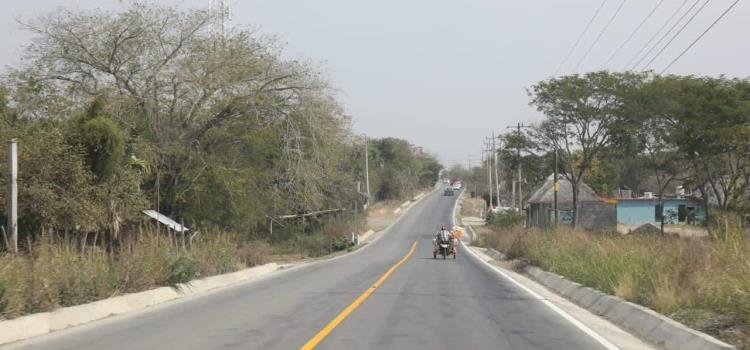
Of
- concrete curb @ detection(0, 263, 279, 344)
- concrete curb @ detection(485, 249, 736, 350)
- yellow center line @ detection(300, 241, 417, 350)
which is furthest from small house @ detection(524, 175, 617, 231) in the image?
concrete curb @ detection(0, 263, 279, 344)

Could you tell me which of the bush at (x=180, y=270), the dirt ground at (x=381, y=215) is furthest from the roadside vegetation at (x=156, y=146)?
the dirt ground at (x=381, y=215)

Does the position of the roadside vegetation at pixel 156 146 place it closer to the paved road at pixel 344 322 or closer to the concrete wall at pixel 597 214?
the paved road at pixel 344 322

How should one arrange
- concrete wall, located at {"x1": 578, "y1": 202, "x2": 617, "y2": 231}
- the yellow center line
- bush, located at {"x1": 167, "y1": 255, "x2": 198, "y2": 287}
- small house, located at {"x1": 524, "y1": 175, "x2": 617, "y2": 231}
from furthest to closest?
concrete wall, located at {"x1": 578, "y1": 202, "x2": 617, "y2": 231}
small house, located at {"x1": 524, "y1": 175, "x2": 617, "y2": 231}
bush, located at {"x1": 167, "y1": 255, "x2": 198, "y2": 287}
the yellow center line

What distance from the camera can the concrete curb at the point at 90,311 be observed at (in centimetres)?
1123

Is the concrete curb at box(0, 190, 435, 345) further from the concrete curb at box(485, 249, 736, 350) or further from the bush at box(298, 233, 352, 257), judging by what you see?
the bush at box(298, 233, 352, 257)

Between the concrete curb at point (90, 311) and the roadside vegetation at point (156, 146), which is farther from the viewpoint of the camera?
the roadside vegetation at point (156, 146)

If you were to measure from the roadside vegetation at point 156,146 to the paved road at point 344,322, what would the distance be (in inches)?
74.9

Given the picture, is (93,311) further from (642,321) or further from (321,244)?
(321,244)

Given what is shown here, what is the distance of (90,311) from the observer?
13.7m

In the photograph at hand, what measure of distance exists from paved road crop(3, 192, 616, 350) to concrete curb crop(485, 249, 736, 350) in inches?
39.0

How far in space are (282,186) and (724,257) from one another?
115 feet

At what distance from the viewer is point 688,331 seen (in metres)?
10.4

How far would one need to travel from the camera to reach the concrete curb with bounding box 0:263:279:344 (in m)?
11.2

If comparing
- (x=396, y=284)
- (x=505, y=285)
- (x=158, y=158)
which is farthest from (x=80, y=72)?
(x=505, y=285)
